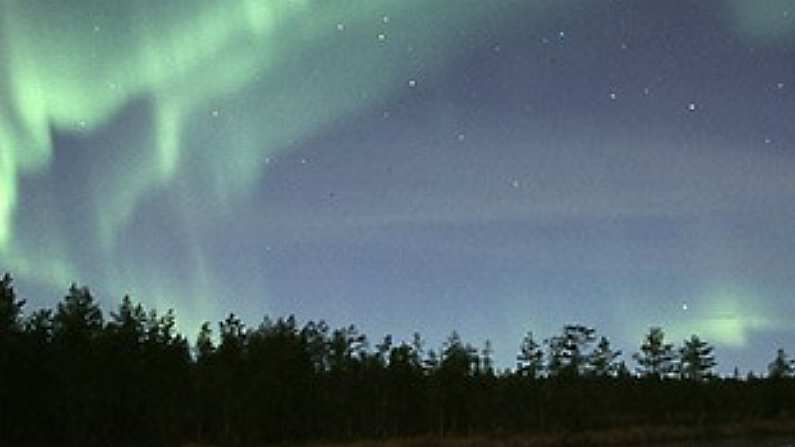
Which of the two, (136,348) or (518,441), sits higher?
(136,348)

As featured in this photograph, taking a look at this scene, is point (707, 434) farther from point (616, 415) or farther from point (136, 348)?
point (136, 348)

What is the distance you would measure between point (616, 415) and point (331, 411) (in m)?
44.0

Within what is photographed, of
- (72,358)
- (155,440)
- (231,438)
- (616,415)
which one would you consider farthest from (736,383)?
(72,358)

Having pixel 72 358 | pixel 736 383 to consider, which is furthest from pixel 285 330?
pixel 736 383

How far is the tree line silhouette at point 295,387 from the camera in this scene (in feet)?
235

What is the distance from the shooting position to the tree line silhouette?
71.8 m

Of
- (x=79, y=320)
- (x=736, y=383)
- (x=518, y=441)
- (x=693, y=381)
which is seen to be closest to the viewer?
(x=79, y=320)

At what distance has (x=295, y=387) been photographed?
321 ft

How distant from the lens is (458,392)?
113 metres

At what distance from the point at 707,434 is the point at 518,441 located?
2645 centimetres

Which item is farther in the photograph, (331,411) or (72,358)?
(331,411)

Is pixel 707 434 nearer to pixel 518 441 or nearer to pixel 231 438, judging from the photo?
pixel 518 441

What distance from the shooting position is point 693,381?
457 ft

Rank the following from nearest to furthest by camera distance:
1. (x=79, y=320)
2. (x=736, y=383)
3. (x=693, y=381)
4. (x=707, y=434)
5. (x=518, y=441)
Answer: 1. (x=79, y=320)
2. (x=518, y=441)
3. (x=707, y=434)
4. (x=693, y=381)
5. (x=736, y=383)
